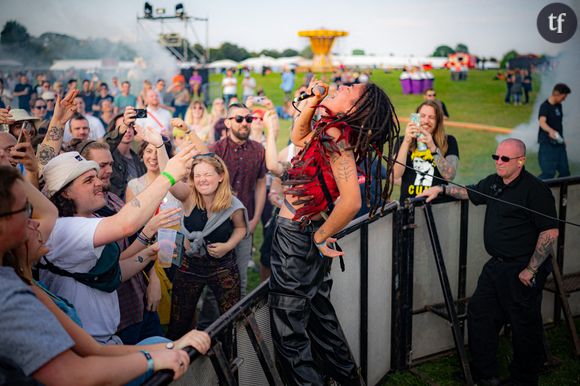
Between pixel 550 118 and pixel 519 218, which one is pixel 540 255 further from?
pixel 550 118

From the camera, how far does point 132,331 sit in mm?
3873

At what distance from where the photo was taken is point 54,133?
4539 mm

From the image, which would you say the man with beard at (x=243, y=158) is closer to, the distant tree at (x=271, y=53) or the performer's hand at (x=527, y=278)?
the performer's hand at (x=527, y=278)

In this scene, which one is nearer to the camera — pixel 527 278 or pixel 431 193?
pixel 527 278

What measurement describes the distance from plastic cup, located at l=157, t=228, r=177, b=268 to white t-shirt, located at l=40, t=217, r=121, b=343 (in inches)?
27.8

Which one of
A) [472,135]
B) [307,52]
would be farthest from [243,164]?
[307,52]

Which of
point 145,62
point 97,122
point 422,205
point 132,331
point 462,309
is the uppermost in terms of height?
point 145,62

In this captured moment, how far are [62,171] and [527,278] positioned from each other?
3.58 metres

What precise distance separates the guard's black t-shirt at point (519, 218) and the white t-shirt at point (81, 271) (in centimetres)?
319

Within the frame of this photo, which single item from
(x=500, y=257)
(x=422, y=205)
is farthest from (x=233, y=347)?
(x=500, y=257)

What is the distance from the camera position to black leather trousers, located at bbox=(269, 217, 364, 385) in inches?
124

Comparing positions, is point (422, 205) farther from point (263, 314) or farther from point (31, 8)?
point (31, 8)

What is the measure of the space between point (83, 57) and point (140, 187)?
26.3 m

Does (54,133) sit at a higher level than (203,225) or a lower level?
higher
